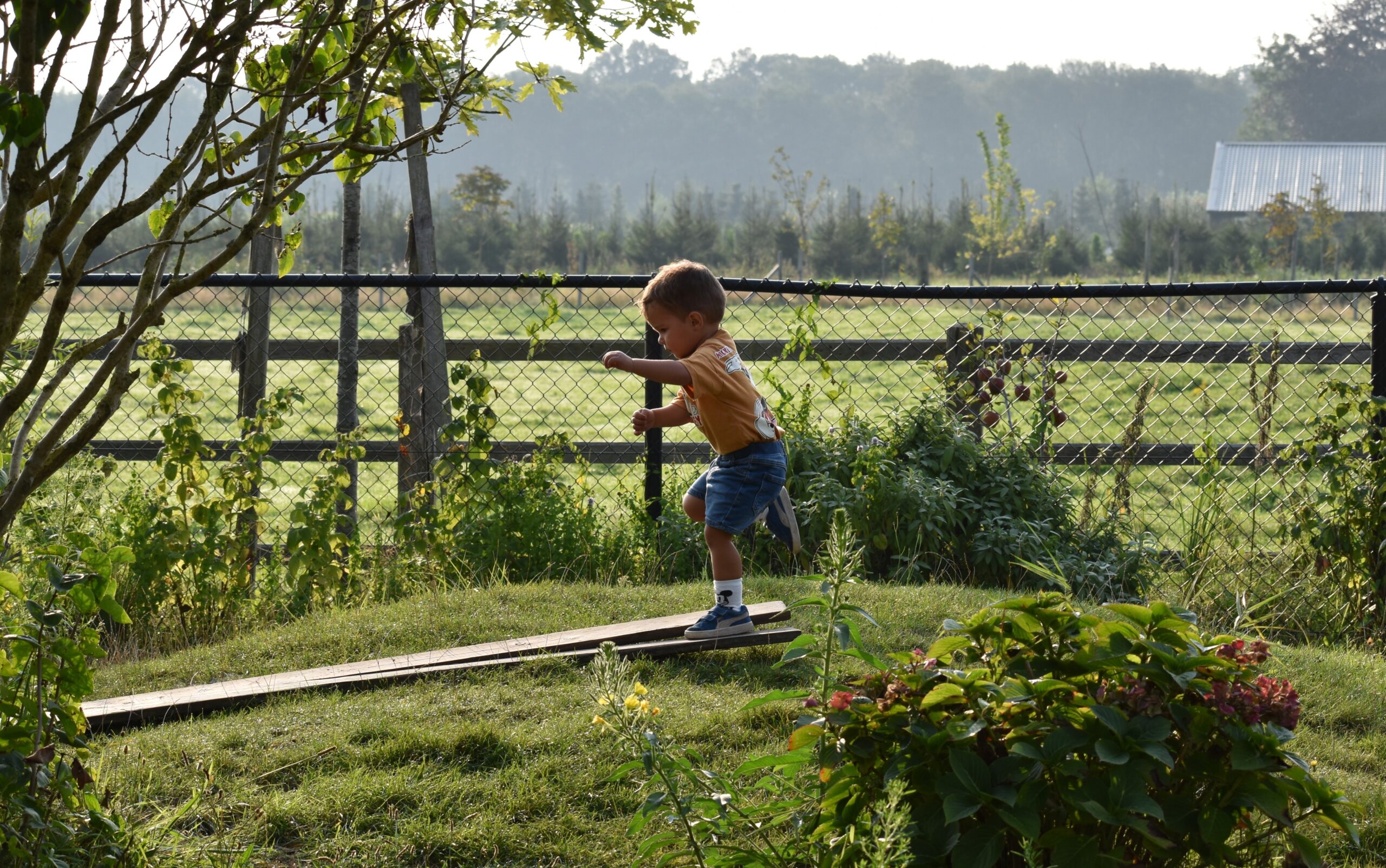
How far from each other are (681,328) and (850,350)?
3278mm

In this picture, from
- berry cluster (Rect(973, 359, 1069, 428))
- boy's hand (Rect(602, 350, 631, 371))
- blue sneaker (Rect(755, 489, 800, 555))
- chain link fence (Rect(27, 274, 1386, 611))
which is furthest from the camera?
berry cluster (Rect(973, 359, 1069, 428))

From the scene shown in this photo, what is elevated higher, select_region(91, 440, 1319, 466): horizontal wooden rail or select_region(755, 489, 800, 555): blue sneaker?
select_region(755, 489, 800, 555): blue sneaker

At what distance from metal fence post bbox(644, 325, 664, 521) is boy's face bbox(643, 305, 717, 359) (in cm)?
121

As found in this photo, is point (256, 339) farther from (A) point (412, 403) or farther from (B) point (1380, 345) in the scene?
(B) point (1380, 345)

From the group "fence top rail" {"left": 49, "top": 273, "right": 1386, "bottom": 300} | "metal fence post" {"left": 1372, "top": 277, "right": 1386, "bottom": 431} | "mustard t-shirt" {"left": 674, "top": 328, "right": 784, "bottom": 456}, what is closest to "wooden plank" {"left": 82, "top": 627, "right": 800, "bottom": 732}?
"mustard t-shirt" {"left": 674, "top": 328, "right": 784, "bottom": 456}

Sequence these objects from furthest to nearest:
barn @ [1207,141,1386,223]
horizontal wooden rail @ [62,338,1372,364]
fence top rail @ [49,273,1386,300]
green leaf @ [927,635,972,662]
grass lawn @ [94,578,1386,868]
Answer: barn @ [1207,141,1386,223] → horizontal wooden rail @ [62,338,1372,364] → fence top rail @ [49,273,1386,300] → grass lawn @ [94,578,1386,868] → green leaf @ [927,635,972,662]

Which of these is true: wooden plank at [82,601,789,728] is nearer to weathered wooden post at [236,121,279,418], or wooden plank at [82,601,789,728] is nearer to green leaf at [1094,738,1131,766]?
green leaf at [1094,738,1131,766]

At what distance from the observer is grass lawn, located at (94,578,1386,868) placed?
2.43 m

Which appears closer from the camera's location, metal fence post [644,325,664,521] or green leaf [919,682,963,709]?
green leaf [919,682,963,709]

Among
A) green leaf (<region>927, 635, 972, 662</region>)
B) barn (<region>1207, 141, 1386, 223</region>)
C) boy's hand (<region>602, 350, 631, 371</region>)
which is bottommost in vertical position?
green leaf (<region>927, 635, 972, 662</region>)

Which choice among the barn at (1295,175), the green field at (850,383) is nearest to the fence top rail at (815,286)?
the green field at (850,383)

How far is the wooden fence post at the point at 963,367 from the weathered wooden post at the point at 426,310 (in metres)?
2.58

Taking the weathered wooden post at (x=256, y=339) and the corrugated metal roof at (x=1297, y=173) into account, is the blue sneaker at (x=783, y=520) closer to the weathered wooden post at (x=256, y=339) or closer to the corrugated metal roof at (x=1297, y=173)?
the weathered wooden post at (x=256, y=339)

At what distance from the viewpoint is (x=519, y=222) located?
37.7 metres
